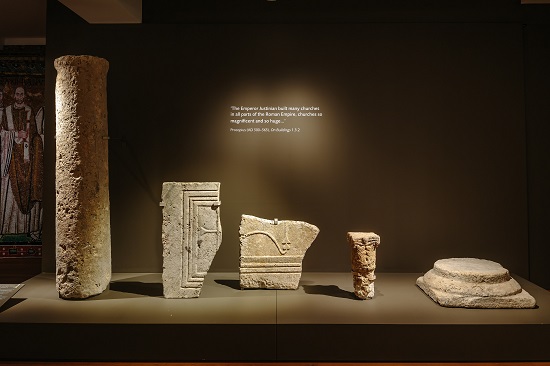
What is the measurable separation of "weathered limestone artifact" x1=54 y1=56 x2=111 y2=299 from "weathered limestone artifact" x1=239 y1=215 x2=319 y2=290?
1276 mm

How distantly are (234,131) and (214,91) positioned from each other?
1.55 feet

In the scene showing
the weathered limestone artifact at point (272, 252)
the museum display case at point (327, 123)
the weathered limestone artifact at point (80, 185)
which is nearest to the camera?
the weathered limestone artifact at point (80, 185)

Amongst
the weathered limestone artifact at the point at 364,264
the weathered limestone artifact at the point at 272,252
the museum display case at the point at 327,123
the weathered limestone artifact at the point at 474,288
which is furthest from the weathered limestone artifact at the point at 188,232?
the weathered limestone artifact at the point at 474,288

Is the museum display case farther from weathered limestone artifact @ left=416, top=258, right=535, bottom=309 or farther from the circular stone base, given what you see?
weathered limestone artifact @ left=416, top=258, right=535, bottom=309

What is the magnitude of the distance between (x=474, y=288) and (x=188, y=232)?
8.03 ft

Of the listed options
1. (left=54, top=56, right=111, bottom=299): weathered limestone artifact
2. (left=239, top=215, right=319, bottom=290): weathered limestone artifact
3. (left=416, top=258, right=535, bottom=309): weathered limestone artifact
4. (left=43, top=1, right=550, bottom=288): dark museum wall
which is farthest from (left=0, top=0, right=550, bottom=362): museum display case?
(left=416, top=258, right=535, bottom=309): weathered limestone artifact

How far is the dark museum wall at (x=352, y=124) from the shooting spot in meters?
4.92

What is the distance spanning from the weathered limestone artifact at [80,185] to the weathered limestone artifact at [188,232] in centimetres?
61

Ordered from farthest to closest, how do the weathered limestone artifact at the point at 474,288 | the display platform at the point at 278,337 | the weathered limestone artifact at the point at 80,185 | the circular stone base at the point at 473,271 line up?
the weathered limestone artifact at the point at 80,185 < the circular stone base at the point at 473,271 < the weathered limestone artifact at the point at 474,288 < the display platform at the point at 278,337

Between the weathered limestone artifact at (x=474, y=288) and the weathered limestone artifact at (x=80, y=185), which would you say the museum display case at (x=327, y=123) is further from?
the weathered limestone artifact at (x=474, y=288)

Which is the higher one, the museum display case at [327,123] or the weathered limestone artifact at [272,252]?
the museum display case at [327,123]

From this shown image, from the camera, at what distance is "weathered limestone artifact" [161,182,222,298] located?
4082 mm

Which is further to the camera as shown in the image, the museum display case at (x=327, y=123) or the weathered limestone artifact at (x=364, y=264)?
the museum display case at (x=327, y=123)

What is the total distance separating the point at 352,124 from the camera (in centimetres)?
492
